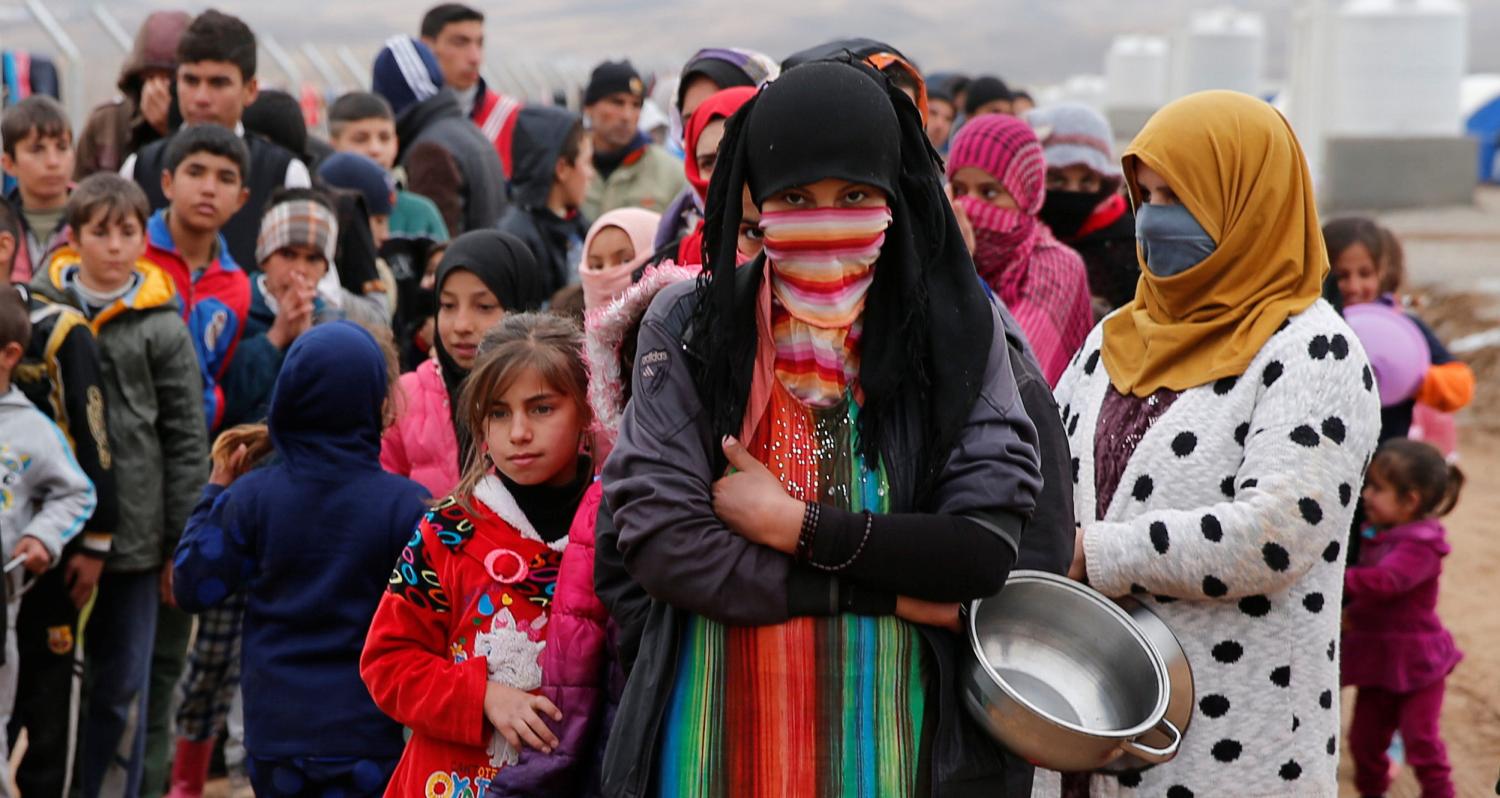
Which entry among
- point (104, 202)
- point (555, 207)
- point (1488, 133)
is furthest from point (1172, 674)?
point (1488, 133)

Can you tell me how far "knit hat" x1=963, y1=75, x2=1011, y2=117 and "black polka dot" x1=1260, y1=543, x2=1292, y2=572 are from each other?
6.19 metres

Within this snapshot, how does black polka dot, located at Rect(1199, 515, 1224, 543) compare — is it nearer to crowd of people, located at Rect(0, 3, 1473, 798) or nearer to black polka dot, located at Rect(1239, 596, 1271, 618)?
crowd of people, located at Rect(0, 3, 1473, 798)

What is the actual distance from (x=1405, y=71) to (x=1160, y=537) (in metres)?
22.5

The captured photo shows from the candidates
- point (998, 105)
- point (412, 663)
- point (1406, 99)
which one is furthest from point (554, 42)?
point (412, 663)

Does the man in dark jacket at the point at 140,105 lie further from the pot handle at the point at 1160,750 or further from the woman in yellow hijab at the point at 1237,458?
the pot handle at the point at 1160,750

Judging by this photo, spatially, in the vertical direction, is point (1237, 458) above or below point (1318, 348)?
below

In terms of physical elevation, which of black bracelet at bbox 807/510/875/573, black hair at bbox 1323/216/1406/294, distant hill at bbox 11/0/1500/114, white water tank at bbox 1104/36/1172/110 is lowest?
distant hill at bbox 11/0/1500/114

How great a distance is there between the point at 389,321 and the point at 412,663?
9.96ft

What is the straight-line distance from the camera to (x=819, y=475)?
2600 millimetres

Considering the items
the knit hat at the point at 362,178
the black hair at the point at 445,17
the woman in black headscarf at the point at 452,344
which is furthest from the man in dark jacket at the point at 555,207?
the woman in black headscarf at the point at 452,344

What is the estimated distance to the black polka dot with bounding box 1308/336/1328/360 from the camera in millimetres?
3248

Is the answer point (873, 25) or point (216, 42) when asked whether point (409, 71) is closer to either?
point (216, 42)

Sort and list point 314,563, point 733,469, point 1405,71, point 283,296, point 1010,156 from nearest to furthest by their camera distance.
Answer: point 733,469
point 314,563
point 1010,156
point 283,296
point 1405,71

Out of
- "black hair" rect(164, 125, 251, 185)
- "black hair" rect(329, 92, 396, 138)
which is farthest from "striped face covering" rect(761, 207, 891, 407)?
"black hair" rect(329, 92, 396, 138)
